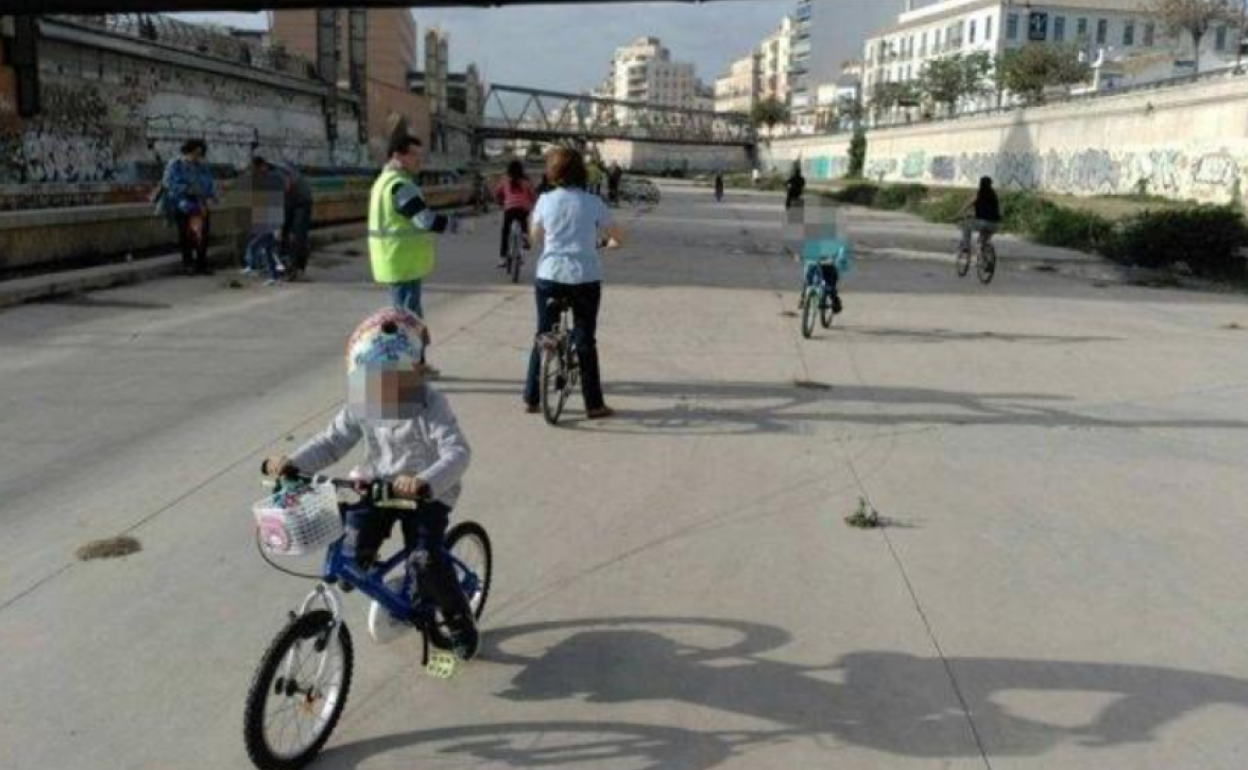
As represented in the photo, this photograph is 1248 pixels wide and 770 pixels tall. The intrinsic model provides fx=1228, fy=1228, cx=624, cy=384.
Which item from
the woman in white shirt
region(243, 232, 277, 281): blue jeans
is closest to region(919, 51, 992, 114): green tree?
region(243, 232, 277, 281): blue jeans

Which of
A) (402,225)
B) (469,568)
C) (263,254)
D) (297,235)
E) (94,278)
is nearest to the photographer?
(469,568)

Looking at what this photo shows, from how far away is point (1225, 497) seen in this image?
7316 mm

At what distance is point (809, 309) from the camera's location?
43.9 feet

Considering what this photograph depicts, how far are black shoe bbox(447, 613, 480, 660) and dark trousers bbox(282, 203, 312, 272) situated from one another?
14.0 meters

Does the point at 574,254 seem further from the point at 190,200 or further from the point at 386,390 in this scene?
the point at 190,200

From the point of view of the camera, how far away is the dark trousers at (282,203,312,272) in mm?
17609

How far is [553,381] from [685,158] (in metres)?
180

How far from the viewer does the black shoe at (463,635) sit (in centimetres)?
434

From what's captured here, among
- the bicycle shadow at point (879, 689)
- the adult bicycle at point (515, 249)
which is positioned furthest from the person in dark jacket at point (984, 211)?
the bicycle shadow at point (879, 689)

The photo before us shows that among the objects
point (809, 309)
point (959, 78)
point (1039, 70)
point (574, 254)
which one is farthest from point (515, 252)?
point (959, 78)

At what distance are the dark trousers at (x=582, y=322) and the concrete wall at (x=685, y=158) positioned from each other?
167354mm

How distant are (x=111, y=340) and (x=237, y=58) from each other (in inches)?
1162

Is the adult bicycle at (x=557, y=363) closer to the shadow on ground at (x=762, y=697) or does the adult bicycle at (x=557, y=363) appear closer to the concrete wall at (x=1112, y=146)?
the shadow on ground at (x=762, y=697)

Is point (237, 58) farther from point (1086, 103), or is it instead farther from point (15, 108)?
point (1086, 103)
